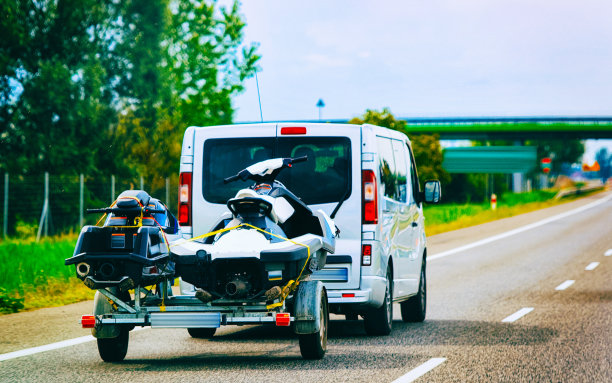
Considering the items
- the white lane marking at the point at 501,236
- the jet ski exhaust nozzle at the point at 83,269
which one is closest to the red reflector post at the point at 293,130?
the jet ski exhaust nozzle at the point at 83,269

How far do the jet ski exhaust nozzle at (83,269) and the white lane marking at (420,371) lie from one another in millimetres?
2393

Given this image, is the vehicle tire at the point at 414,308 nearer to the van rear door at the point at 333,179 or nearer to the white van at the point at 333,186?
the white van at the point at 333,186

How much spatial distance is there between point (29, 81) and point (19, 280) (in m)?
24.2

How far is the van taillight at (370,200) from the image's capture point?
9.66 metres

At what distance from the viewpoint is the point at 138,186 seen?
1359 inches

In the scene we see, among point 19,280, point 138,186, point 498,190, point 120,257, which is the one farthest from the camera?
point 498,190

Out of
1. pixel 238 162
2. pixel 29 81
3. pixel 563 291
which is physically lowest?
pixel 563 291

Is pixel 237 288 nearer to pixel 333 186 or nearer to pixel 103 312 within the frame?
pixel 103 312

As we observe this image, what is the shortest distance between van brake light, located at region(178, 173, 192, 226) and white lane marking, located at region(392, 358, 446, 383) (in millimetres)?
2857

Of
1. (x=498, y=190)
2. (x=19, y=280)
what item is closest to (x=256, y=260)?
(x=19, y=280)

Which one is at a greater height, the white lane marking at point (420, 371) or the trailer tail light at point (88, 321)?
the trailer tail light at point (88, 321)

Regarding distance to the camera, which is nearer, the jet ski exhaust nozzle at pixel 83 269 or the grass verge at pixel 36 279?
the jet ski exhaust nozzle at pixel 83 269

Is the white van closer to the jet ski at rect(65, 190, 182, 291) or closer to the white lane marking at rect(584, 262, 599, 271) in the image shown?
the jet ski at rect(65, 190, 182, 291)

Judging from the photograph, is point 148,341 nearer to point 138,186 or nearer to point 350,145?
point 350,145
